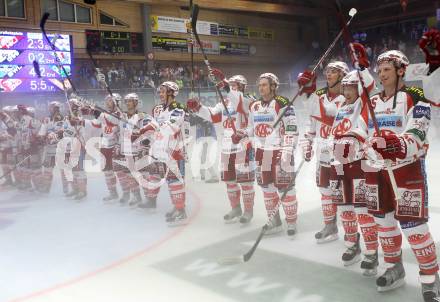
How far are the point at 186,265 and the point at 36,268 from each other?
4.49ft

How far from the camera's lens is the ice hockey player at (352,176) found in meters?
3.25

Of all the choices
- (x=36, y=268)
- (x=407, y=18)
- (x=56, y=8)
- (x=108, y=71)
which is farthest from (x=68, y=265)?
(x=407, y=18)

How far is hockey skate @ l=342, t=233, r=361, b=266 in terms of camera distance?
3533 millimetres

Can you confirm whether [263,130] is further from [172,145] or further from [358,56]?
[358,56]

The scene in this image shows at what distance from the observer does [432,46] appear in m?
2.43

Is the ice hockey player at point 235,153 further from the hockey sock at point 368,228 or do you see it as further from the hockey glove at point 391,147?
the hockey glove at point 391,147

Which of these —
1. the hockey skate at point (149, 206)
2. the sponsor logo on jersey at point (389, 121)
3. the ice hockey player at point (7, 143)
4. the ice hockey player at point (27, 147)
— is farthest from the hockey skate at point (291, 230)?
the ice hockey player at point (7, 143)

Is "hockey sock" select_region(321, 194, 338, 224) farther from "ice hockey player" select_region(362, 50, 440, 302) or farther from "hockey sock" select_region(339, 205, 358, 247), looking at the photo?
"ice hockey player" select_region(362, 50, 440, 302)

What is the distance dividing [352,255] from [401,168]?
116 cm

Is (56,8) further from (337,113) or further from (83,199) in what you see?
(337,113)

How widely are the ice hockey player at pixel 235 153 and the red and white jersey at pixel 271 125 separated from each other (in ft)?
1.58

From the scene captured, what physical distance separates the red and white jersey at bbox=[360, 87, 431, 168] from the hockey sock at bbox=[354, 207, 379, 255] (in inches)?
21.8

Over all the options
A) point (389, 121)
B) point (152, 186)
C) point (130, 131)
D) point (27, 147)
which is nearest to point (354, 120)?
point (389, 121)

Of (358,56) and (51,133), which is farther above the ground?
(358,56)
